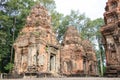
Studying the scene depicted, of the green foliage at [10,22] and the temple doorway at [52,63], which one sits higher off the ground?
the green foliage at [10,22]

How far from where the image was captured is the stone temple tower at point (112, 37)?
1748 cm

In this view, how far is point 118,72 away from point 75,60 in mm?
8949

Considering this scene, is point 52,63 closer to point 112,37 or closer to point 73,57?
point 73,57

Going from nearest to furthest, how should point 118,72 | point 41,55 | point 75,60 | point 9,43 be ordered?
point 118,72, point 41,55, point 75,60, point 9,43

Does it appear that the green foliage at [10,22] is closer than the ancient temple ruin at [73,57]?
No

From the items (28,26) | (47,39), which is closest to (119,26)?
(47,39)

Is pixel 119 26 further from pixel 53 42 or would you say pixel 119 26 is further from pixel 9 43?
pixel 9 43

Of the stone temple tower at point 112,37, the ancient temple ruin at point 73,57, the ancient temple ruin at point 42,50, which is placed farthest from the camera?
the ancient temple ruin at point 73,57

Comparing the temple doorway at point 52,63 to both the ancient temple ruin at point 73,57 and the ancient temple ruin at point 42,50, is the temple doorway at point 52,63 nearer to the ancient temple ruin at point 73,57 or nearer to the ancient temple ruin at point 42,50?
the ancient temple ruin at point 42,50

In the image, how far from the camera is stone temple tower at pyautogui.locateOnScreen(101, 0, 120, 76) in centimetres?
1748

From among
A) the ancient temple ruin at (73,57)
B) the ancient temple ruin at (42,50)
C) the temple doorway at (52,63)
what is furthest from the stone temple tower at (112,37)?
the ancient temple ruin at (73,57)

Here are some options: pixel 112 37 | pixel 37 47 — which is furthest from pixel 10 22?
pixel 112 37

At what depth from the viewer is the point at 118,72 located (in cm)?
1648

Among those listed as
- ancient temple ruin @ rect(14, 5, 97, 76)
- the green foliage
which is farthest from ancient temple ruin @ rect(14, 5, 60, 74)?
the green foliage
